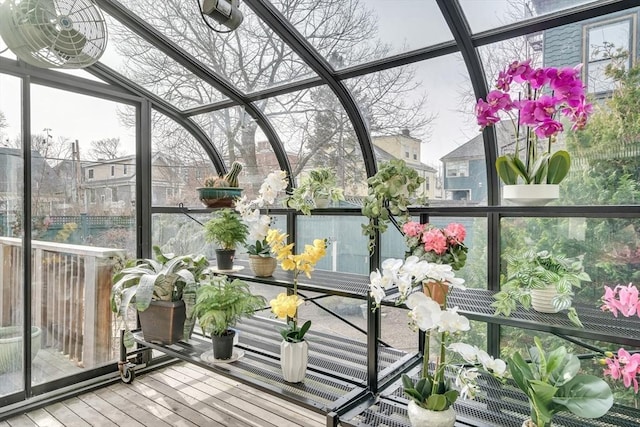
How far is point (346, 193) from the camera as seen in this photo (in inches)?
112

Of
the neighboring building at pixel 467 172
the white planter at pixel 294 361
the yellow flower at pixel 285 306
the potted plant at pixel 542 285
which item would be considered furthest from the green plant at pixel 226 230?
the potted plant at pixel 542 285

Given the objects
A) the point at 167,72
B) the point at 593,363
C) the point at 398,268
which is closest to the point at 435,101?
the point at 398,268

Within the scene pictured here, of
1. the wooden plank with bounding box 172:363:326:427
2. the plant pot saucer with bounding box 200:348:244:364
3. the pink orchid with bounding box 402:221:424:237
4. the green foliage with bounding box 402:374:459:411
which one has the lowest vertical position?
the wooden plank with bounding box 172:363:326:427

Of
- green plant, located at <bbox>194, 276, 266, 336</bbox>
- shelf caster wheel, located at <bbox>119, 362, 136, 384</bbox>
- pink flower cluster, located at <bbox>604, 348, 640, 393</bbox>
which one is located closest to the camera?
pink flower cluster, located at <bbox>604, 348, 640, 393</bbox>

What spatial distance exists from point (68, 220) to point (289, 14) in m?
2.14

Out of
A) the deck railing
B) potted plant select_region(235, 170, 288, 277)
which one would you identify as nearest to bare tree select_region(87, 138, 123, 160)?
the deck railing

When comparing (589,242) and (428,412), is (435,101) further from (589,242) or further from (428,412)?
(428,412)

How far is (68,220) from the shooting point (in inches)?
108

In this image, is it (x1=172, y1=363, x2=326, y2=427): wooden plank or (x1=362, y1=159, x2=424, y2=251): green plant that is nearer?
(x1=362, y1=159, x2=424, y2=251): green plant

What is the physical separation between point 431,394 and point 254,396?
5.31 ft

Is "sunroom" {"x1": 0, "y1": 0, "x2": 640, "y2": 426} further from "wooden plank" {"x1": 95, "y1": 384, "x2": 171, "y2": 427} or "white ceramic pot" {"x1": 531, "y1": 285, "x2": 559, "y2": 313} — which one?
"wooden plank" {"x1": 95, "y1": 384, "x2": 171, "y2": 427}

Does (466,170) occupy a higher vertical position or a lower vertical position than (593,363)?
higher

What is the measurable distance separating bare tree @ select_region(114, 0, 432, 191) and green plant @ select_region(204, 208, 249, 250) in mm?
823

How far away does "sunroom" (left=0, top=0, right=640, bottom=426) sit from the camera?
61.2 inches
